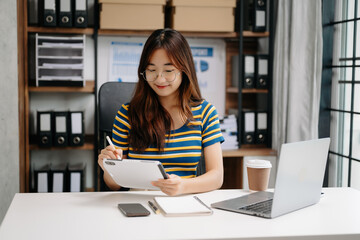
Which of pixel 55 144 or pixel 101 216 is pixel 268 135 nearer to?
pixel 55 144

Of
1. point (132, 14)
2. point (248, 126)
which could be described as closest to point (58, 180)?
point (132, 14)

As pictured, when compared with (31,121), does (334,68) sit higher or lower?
higher

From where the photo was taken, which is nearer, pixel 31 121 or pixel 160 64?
pixel 160 64

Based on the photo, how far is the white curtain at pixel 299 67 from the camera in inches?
121

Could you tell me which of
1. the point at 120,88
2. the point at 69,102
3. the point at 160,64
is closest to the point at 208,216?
the point at 160,64

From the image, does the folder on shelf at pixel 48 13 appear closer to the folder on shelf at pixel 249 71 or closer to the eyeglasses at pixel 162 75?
the folder on shelf at pixel 249 71

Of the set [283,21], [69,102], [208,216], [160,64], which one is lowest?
[208,216]

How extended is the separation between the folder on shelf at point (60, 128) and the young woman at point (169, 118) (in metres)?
1.32

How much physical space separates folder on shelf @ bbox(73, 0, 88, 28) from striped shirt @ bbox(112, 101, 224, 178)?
141 centimetres

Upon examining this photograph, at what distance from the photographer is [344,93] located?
307 centimetres

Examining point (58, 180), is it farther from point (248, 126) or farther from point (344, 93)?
point (344, 93)

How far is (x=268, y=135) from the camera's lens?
3566 mm

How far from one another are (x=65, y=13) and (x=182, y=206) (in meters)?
2.13

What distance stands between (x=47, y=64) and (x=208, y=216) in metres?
2.19
